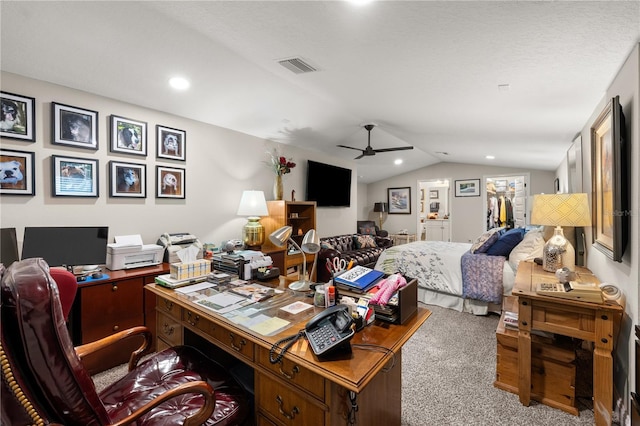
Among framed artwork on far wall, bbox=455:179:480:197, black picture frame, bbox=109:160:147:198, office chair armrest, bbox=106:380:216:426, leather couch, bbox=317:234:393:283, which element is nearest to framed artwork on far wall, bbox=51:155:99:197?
black picture frame, bbox=109:160:147:198

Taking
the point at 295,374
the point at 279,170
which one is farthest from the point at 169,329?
the point at 279,170

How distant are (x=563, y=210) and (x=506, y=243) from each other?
1370 millimetres

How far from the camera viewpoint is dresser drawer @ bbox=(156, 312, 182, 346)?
75.5 inches

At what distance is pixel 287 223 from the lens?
14.6 ft

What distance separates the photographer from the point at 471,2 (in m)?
1.38

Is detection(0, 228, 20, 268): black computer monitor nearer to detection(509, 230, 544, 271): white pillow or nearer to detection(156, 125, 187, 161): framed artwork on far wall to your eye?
detection(156, 125, 187, 161): framed artwork on far wall

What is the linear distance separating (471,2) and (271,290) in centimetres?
194

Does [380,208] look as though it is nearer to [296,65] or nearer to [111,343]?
[296,65]

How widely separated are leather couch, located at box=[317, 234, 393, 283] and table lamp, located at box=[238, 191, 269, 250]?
1.22 meters

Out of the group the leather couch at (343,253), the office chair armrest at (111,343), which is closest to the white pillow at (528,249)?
the leather couch at (343,253)

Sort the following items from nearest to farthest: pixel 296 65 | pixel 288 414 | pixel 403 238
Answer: pixel 288 414, pixel 296 65, pixel 403 238

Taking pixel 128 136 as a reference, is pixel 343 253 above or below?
below

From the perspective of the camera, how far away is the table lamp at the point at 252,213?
12.6 ft

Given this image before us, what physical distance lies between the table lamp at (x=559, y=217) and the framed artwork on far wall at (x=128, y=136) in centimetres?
383
